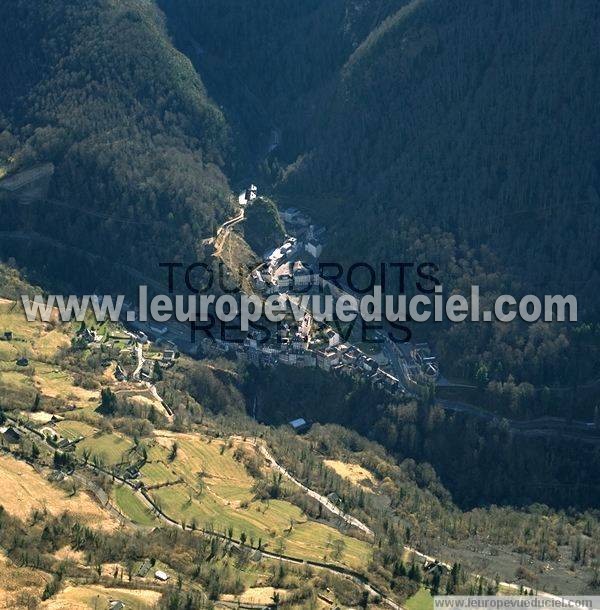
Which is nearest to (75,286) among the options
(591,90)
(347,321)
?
(347,321)

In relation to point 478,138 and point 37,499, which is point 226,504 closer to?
point 37,499

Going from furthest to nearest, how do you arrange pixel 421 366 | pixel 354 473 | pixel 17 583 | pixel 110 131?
pixel 110 131, pixel 421 366, pixel 354 473, pixel 17 583

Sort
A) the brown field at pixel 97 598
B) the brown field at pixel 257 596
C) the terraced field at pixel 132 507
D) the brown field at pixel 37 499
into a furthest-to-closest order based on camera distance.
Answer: the terraced field at pixel 132 507 → the brown field at pixel 37 499 → the brown field at pixel 257 596 → the brown field at pixel 97 598

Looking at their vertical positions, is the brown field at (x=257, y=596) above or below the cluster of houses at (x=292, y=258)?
below

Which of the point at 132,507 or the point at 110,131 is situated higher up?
the point at 110,131

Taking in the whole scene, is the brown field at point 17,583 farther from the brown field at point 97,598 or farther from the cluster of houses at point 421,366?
the cluster of houses at point 421,366

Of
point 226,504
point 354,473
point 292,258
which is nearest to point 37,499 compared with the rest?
point 226,504

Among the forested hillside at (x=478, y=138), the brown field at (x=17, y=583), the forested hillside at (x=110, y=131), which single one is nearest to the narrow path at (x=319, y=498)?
the brown field at (x=17, y=583)
